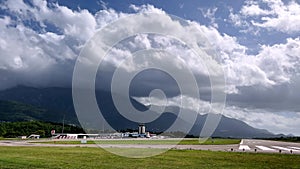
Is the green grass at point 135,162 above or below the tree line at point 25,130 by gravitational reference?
below

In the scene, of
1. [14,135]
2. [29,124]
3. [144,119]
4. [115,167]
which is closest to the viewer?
[115,167]

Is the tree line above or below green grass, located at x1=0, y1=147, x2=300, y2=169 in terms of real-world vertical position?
above

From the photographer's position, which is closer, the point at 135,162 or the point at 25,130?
the point at 135,162

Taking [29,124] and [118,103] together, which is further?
[29,124]

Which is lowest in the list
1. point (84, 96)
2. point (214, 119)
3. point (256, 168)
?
point (256, 168)

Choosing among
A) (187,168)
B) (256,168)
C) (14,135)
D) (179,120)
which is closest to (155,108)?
(179,120)

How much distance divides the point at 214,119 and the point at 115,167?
23.1 feet

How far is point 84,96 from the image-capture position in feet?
79.8

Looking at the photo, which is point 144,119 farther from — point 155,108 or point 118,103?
point 118,103

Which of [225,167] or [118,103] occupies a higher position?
[118,103]

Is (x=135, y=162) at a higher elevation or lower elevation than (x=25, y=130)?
lower

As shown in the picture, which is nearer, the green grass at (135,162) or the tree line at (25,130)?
the green grass at (135,162)

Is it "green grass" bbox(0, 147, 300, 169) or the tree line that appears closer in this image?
"green grass" bbox(0, 147, 300, 169)

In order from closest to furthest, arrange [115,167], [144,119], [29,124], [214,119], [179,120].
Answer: [115,167], [214,119], [179,120], [144,119], [29,124]
